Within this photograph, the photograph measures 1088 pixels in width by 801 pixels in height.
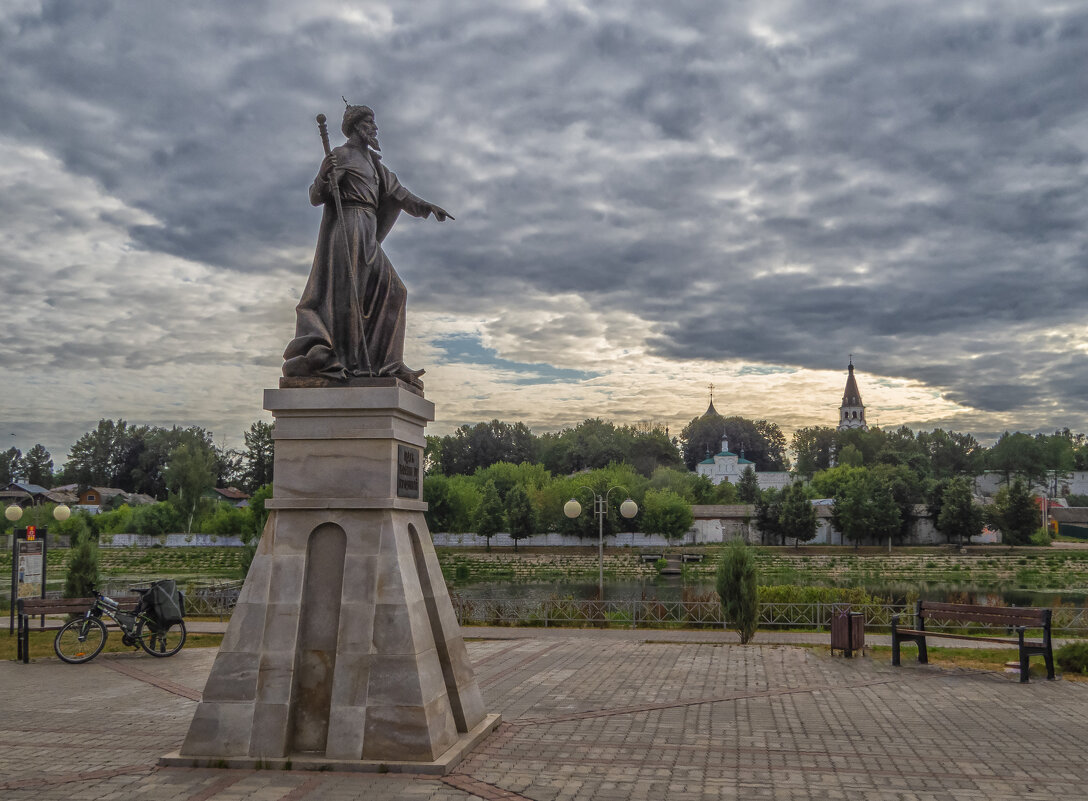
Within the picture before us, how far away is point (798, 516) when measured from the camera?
62844 millimetres

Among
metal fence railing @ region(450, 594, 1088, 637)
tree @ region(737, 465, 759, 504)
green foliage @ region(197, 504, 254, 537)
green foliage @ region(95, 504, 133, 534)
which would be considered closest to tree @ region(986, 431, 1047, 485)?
tree @ region(737, 465, 759, 504)

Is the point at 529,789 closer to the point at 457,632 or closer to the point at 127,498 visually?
the point at 457,632

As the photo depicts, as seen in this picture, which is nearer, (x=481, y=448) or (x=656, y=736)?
(x=656, y=736)

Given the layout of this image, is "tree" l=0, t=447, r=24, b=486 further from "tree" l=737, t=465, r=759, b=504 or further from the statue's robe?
the statue's robe

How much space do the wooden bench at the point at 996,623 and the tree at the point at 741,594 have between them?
282cm

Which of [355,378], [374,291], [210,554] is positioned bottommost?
[210,554]

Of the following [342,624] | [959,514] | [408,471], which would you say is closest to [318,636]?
[342,624]

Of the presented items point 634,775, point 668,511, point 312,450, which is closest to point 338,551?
point 312,450

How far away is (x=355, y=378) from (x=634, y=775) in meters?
3.80

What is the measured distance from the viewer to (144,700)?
9.55 meters

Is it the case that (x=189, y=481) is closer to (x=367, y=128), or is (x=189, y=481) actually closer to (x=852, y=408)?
(x=367, y=128)

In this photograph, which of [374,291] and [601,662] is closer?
[374,291]

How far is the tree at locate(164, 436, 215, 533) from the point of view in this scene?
70562 mm

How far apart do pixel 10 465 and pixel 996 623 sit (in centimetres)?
13170
